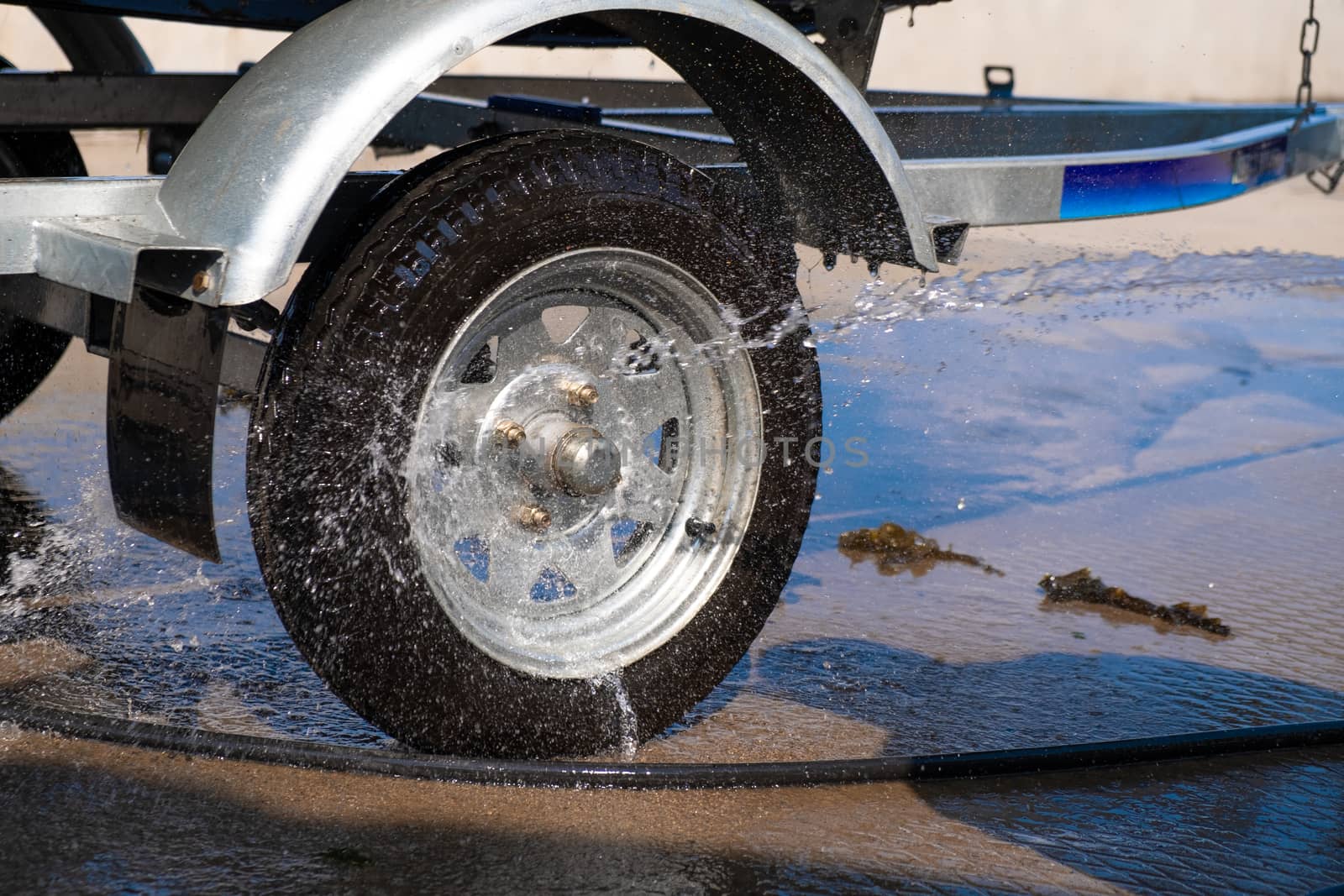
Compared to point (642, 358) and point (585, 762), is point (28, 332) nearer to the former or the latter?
point (642, 358)

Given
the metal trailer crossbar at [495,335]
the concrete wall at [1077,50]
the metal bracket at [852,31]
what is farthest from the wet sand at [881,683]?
the concrete wall at [1077,50]

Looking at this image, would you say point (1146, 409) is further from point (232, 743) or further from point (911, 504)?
point (232, 743)

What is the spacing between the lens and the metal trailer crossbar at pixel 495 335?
216 cm

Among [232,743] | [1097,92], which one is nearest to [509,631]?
[232,743]

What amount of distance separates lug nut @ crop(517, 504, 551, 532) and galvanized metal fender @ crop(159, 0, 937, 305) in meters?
0.66

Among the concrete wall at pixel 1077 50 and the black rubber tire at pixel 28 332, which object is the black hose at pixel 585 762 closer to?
the black rubber tire at pixel 28 332

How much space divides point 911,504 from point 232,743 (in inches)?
93.0

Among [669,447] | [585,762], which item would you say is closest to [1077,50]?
[669,447]

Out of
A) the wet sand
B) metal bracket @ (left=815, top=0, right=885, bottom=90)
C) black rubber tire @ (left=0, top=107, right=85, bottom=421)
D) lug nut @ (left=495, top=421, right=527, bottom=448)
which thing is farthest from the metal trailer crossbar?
black rubber tire @ (left=0, top=107, right=85, bottom=421)

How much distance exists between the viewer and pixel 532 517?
258cm

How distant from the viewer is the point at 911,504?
4316 millimetres

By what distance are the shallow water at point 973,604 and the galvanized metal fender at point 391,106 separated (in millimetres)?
956

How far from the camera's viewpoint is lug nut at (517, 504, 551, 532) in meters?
2.58

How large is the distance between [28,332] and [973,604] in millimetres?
2587
